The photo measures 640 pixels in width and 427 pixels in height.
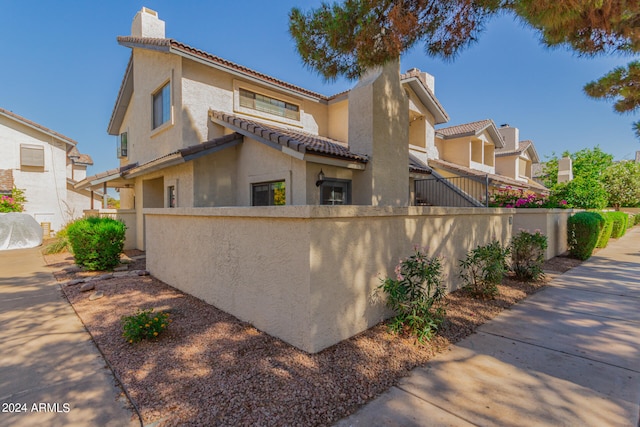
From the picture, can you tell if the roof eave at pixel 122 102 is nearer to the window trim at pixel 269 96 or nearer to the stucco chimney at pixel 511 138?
the window trim at pixel 269 96

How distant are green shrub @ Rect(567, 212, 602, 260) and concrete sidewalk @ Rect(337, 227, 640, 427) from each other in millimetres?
5934

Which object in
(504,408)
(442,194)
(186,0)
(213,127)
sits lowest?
(504,408)

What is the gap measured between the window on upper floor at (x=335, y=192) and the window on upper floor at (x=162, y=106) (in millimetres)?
7214

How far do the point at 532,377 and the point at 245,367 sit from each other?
345 centimetres

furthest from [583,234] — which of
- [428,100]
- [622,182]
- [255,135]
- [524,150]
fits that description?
[622,182]

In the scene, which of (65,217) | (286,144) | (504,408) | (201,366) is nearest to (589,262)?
(504,408)

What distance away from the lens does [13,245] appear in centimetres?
1528

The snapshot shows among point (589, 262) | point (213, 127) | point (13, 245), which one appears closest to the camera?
point (589, 262)

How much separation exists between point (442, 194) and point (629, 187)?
2671 centimetres

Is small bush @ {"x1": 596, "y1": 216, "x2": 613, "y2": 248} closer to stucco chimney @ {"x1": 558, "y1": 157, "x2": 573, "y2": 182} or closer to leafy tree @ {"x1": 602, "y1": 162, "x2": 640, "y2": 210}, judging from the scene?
stucco chimney @ {"x1": 558, "y1": 157, "x2": 573, "y2": 182}

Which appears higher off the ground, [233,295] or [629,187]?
[629,187]

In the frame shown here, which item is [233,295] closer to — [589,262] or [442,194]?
[442,194]

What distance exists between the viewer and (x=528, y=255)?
783 centimetres

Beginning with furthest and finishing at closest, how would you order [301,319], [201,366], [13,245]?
1. [13,245]
2. [301,319]
3. [201,366]
